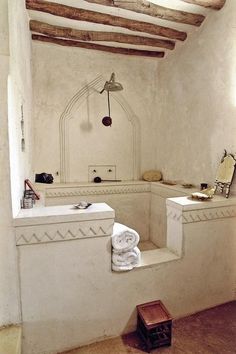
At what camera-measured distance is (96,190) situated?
3652 millimetres

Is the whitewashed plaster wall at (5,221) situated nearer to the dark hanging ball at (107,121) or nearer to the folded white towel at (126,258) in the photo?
the folded white towel at (126,258)

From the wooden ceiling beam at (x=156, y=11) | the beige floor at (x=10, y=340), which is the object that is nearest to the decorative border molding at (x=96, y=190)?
the beige floor at (x=10, y=340)

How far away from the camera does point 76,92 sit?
12.1 feet

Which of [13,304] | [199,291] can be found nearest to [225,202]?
[199,291]

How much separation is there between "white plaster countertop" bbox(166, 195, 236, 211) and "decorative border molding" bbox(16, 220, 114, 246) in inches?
25.9

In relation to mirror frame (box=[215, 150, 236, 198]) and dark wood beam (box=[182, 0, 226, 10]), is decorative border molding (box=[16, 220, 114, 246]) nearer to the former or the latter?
mirror frame (box=[215, 150, 236, 198])

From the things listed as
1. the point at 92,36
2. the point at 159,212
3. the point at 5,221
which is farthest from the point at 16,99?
the point at 159,212

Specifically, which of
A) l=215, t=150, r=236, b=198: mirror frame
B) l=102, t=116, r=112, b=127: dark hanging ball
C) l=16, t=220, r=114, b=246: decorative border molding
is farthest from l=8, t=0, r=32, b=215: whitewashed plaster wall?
l=215, t=150, r=236, b=198: mirror frame

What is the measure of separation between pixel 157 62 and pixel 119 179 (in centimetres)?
207

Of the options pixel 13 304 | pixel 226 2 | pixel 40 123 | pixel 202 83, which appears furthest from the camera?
pixel 40 123

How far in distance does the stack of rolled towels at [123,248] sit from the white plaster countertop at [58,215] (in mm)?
158

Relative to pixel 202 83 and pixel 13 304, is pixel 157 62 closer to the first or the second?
pixel 202 83

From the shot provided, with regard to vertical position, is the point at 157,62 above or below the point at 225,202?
above

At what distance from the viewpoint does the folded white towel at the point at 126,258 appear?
1.86 meters
